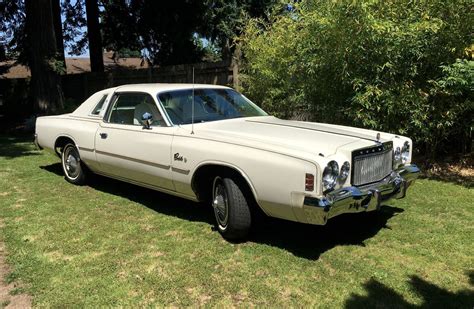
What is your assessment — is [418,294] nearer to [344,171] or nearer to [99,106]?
[344,171]

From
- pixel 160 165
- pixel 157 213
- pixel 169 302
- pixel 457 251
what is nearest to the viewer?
pixel 169 302

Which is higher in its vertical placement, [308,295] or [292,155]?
[292,155]

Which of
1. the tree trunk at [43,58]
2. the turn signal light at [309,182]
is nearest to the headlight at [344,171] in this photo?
the turn signal light at [309,182]

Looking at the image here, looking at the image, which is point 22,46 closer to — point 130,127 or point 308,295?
point 130,127

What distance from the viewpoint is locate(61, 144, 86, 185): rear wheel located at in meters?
6.69

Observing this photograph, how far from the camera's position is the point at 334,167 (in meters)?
3.88

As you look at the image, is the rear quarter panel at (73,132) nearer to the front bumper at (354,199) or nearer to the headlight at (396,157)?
the front bumper at (354,199)

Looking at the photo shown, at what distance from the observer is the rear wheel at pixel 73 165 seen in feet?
22.0

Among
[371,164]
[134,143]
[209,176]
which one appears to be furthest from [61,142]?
[371,164]

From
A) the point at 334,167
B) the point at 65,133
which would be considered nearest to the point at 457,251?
the point at 334,167

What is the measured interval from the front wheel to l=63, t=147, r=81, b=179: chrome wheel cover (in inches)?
120

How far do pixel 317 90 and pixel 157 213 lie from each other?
3.43m

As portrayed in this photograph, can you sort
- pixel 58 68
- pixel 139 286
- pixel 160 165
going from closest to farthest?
pixel 139 286, pixel 160 165, pixel 58 68

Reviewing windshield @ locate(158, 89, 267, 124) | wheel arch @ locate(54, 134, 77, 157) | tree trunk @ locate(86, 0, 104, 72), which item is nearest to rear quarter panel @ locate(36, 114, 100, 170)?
wheel arch @ locate(54, 134, 77, 157)
